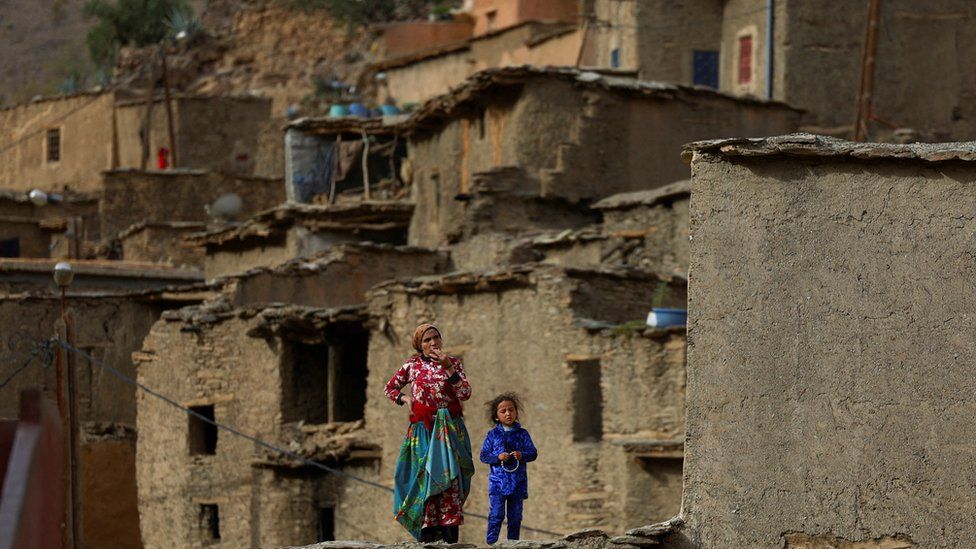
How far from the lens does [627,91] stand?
29875mm

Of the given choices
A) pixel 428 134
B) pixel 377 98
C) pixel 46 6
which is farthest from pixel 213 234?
pixel 46 6

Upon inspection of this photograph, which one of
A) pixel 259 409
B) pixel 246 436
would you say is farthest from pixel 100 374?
pixel 246 436

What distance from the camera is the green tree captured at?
62.2 m

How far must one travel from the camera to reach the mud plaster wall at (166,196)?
44031 millimetres

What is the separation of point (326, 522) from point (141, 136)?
27.5 metres

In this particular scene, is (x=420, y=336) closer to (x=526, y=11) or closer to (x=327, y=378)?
(x=327, y=378)

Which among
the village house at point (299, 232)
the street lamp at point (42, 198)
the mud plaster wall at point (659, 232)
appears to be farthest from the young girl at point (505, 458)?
the street lamp at point (42, 198)

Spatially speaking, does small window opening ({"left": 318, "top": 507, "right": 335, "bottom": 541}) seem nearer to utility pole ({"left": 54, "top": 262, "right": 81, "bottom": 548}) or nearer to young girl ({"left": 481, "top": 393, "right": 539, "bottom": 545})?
utility pole ({"left": 54, "top": 262, "right": 81, "bottom": 548})

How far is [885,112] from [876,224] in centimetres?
2205

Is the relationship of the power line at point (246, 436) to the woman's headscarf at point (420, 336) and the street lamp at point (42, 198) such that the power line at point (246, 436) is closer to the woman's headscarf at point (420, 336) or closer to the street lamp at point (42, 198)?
the woman's headscarf at point (420, 336)

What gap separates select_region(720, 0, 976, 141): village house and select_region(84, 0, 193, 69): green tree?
30.4 metres

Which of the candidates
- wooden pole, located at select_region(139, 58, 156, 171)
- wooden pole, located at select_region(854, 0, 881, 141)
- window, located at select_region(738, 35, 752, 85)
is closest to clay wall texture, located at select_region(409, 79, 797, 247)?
wooden pole, located at select_region(854, 0, 881, 141)

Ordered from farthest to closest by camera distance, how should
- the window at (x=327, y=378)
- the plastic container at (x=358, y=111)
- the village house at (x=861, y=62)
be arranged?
1. the plastic container at (x=358, y=111)
2. the village house at (x=861, y=62)
3. the window at (x=327, y=378)

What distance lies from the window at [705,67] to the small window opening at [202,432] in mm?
11372
